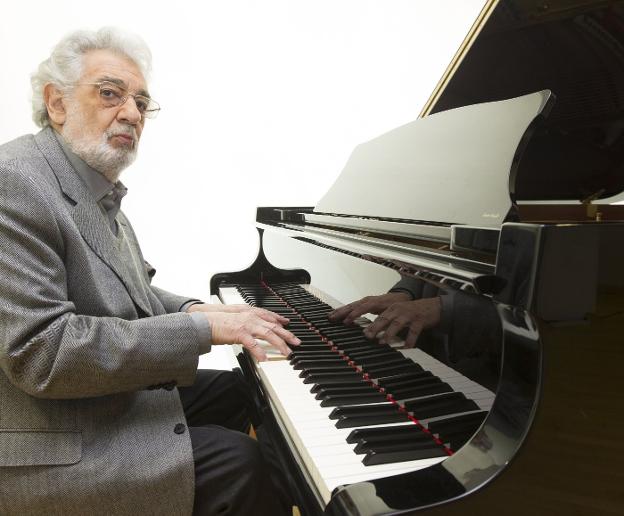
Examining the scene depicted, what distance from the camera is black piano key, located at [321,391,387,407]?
1.00 metres

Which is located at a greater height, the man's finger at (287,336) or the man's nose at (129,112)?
the man's nose at (129,112)

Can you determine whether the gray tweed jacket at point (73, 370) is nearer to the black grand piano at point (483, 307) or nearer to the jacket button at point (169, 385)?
the jacket button at point (169, 385)

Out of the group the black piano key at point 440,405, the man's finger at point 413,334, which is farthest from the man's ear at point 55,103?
the black piano key at point 440,405

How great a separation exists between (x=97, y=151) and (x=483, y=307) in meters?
1.16

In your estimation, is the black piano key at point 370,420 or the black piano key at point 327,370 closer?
the black piano key at point 370,420

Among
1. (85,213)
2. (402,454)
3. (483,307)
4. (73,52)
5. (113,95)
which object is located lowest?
(402,454)

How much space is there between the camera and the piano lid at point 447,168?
4.03ft

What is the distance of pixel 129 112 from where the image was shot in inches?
60.5

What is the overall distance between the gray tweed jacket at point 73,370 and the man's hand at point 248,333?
72 millimetres

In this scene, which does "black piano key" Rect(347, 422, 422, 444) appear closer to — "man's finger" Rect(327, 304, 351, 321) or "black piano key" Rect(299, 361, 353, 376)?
"black piano key" Rect(299, 361, 353, 376)

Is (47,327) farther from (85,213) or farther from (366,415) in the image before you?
(366,415)

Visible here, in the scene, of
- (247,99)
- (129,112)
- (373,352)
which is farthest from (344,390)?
(247,99)

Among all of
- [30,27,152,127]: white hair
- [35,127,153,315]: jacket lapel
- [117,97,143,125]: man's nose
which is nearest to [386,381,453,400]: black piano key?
[35,127,153,315]: jacket lapel

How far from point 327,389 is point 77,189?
814 mm
